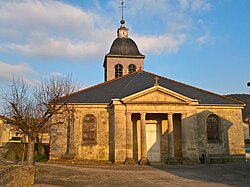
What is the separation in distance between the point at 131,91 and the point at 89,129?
4.60 meters

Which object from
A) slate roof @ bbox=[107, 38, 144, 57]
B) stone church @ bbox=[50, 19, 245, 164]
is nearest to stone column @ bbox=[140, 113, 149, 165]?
stone church @ bbox=[50, 19, 245, 164]

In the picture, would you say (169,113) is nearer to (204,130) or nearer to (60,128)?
(204,130)

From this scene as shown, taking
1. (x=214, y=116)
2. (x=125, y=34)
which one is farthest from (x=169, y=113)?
(x=125, y=34)

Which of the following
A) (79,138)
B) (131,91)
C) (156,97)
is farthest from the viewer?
(131,91)

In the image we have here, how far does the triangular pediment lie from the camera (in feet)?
64.6

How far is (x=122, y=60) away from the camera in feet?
97.2

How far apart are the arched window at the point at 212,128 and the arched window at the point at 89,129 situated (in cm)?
939

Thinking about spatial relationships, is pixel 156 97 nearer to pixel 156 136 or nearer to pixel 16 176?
pixel 156 136

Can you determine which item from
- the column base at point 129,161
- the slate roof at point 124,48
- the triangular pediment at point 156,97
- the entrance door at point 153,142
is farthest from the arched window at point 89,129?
the slate roof at point 124,48

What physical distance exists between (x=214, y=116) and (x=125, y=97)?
799cm

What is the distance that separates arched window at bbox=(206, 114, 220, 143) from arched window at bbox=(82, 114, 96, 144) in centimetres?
939

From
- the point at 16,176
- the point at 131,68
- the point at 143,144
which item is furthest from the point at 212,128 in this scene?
the point at 16,176

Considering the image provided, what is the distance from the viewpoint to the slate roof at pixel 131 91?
2178 cm

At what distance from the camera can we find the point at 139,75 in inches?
984
